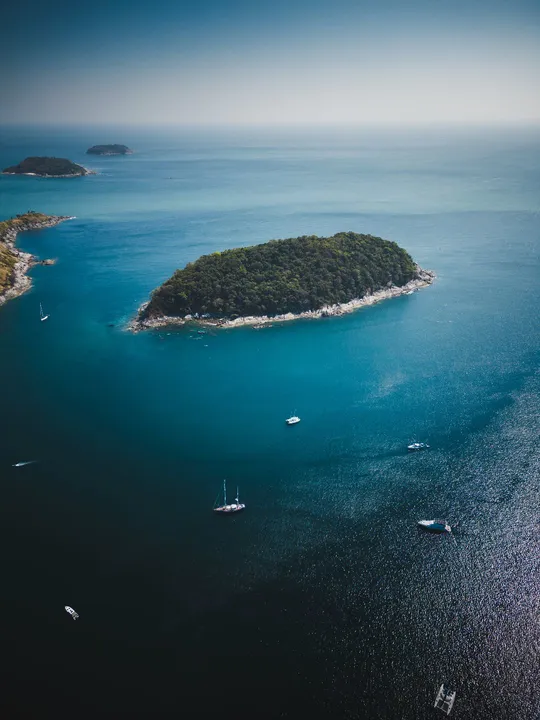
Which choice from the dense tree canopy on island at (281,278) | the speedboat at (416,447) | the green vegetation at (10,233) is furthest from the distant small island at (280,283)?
the speedboat at (416,447)

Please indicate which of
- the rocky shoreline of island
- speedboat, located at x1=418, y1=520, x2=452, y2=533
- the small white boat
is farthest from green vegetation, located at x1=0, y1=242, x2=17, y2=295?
the small white boat

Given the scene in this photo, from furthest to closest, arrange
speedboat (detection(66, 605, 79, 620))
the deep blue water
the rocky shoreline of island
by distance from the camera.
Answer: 1. the rocky shoreline of island
2. speedboat (detection(66, 605, 79, 620))
3. the deep blue water

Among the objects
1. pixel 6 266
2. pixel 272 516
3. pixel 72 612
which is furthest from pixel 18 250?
pixel 72 612

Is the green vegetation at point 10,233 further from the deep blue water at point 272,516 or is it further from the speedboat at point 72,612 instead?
the speedboat at point 72,612

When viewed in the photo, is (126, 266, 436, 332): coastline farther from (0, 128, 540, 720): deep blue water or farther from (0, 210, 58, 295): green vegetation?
(0, 210, 58, 295): green vegetation

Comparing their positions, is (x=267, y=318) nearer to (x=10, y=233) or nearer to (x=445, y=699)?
(x=445, y=699)
